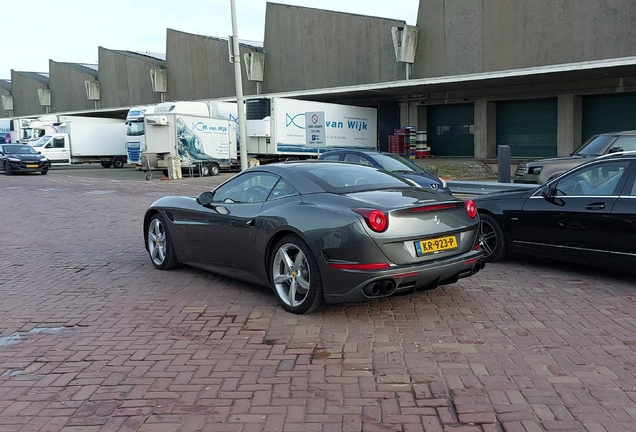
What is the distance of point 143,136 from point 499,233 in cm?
2486

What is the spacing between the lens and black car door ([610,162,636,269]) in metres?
6.15

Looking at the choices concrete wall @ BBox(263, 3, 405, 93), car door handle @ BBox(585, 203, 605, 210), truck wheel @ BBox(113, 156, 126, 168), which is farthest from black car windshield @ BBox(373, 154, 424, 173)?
truck wheel @ BBox(113, 156, 126, 168)

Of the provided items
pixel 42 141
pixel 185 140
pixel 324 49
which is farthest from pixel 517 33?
pixel 42 141

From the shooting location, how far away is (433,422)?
3352mm

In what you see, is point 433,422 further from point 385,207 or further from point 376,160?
point 376,160

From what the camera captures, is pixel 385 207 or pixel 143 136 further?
pixel 143 136

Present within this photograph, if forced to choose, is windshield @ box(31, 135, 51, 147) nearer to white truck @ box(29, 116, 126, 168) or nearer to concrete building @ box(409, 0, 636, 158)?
white truck @ box(29, 116, 126, 168)

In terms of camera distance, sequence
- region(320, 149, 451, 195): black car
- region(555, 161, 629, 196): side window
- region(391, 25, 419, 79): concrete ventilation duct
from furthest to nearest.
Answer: region(391, 25, 419, 79): concrete ventilation duct → region(320, 149, 451, 195): black car → region(555, 161, 629, 196): side window

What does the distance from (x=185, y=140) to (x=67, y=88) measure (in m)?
37.9

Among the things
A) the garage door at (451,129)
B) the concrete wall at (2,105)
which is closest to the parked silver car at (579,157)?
the garage door at (451,129)

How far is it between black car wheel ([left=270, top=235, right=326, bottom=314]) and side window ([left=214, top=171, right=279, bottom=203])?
722mm

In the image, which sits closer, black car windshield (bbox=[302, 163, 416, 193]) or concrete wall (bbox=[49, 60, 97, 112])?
black car windshield (bbox=[302, 163, 416, 193])

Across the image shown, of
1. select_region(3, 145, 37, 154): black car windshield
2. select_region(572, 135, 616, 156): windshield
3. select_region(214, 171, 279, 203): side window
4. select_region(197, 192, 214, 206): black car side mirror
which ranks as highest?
select_region(3, 145, 37, 154): black car windshield

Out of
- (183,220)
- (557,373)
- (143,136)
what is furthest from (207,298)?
(143,136)
